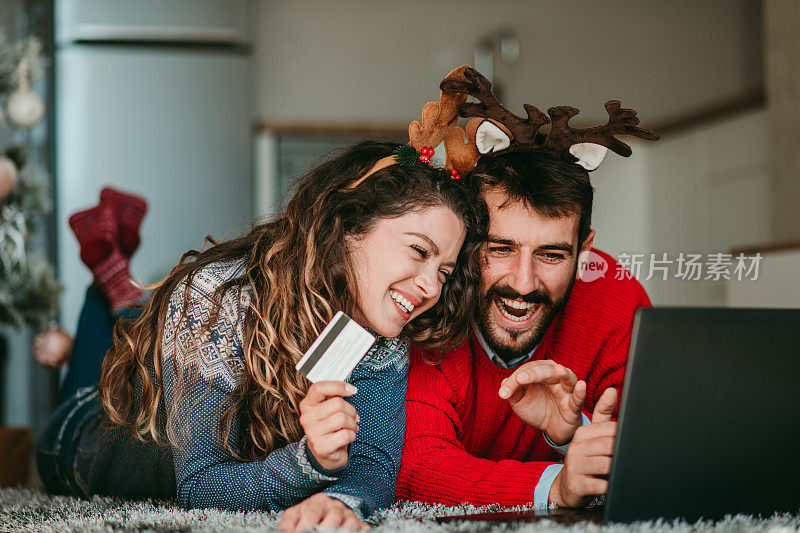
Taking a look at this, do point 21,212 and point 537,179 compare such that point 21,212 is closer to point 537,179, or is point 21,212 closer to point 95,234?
point 95,234

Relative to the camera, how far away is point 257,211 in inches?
142

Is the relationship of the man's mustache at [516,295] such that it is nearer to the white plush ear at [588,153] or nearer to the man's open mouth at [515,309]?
the man's open mouth at [515,309]

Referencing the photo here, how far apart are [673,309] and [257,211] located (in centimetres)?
292

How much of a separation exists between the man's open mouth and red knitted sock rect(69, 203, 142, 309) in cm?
93

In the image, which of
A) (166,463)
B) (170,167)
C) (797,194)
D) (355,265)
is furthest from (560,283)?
(170,167)

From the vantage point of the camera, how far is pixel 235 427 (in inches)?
44.1

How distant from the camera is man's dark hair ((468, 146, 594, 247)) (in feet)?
4.28

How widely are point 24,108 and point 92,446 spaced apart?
52.1 inches

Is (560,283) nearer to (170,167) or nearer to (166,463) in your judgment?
(166,463)

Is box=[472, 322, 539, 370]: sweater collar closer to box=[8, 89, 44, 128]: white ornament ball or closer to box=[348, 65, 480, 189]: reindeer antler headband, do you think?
box=[348, 65, 480, 189]: reindeer antler headband

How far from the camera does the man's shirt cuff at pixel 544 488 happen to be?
109 centimetres

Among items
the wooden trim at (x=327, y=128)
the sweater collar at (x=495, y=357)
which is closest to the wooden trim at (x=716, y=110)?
the wooden trim at (x=327, y=128)

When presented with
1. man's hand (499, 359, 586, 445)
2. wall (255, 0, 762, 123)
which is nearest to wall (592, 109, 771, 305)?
wall (255, 0, 762, 123)

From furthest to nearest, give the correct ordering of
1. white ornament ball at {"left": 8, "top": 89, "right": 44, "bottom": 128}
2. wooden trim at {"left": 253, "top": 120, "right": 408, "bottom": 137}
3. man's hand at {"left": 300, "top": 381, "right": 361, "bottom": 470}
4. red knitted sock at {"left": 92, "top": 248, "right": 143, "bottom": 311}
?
wooden trim at {"left": 253, "top": 120, "right": 408, "bottom": 137}
white ornament ball at {"left": 8, "top": 89, "right": 44, "bottom": 128}
red knitted sock at {"left": 92, "top": 248, "right": 143, "bottom": 311}
man's hand at {"left": 300, "top": 381, "right": 361, "bottom": 470}
